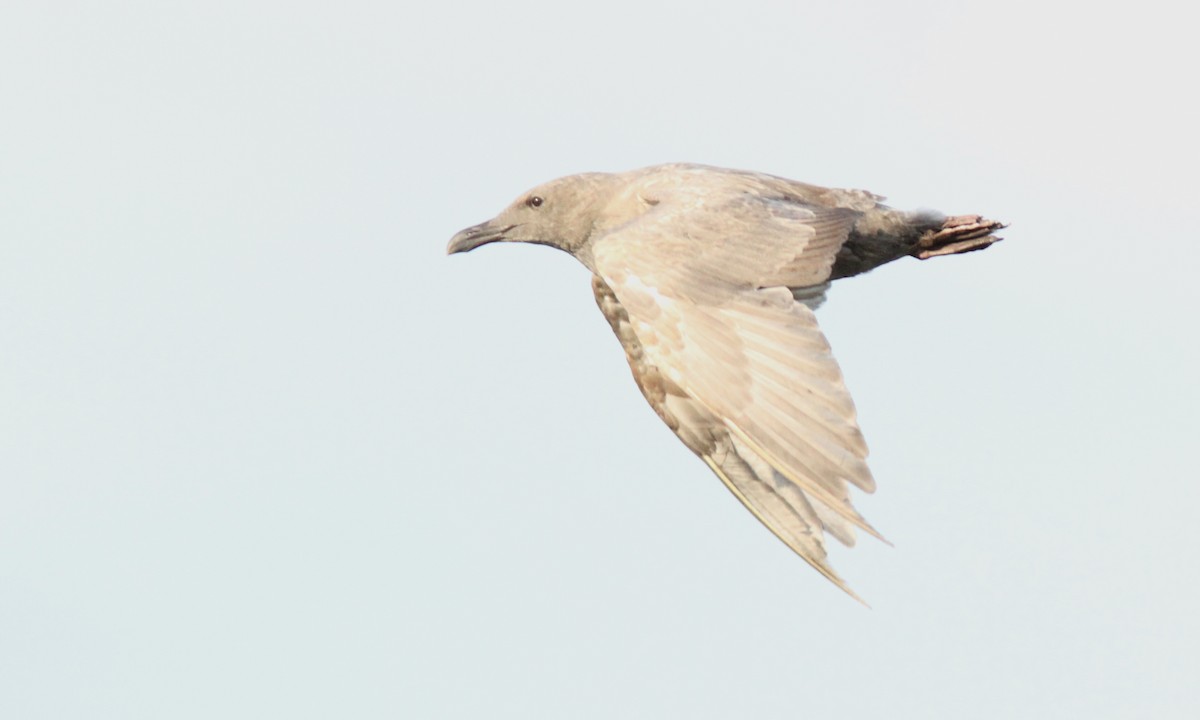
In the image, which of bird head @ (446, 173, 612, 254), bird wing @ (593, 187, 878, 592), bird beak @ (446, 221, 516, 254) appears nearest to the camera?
bird wing @ (593, 187, 878, 592)

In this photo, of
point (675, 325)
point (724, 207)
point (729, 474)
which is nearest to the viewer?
point (675, 325)

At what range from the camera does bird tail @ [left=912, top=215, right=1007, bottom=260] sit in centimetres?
1445

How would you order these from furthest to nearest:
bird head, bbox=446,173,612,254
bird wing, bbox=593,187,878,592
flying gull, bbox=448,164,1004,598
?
1. bird head, bbox=446,173,612,254
2. flying gull, bbox=448,164,1004,598
3. bird wing, bbox=593,187,878,592

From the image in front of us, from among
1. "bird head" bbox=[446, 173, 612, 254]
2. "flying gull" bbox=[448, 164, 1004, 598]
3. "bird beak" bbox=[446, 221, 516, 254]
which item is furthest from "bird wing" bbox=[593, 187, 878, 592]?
"bird beak" bbox=[446, 221, 516, 254]

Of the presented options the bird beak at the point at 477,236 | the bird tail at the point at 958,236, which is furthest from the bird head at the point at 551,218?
the bird tail at the point at 958,236

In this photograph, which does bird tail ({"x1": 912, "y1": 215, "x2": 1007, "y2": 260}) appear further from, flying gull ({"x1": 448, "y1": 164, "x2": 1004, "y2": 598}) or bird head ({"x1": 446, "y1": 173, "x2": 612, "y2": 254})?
bird head ({"x1": 446, "y1": 173, "x2": 612, "y2": 254})

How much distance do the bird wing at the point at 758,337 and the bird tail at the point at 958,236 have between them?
A: 184cm

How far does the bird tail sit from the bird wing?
184cm

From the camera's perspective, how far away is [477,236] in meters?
14.5

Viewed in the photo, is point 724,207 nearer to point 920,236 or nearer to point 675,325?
point 675,325

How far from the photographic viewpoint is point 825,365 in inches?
439

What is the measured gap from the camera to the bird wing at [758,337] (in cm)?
1094

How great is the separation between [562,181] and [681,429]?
202 cm

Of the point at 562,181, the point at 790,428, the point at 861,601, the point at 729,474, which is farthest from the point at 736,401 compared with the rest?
the point at 562,181
